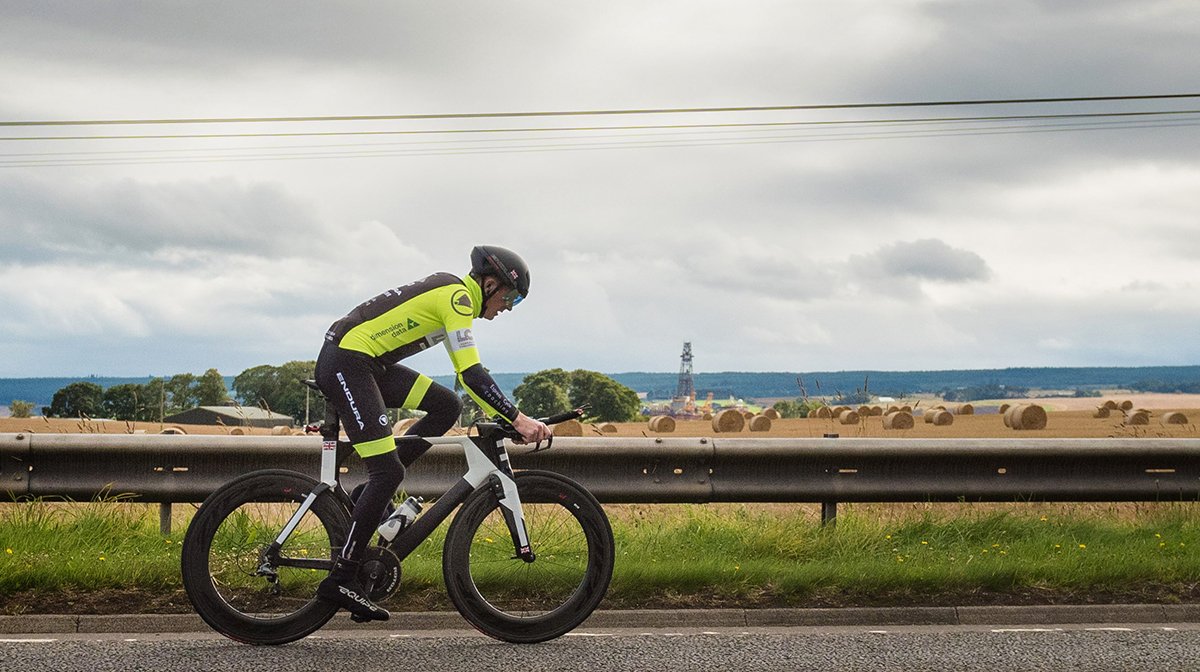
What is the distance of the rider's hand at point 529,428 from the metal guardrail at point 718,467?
2174 millimetres

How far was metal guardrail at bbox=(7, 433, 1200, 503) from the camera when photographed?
776 cm

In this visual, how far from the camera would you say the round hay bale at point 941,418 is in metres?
30.6

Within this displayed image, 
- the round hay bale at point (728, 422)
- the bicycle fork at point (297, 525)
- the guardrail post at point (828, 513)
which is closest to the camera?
the bicycle fork at point (297, 525)

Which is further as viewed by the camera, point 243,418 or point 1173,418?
point 1173,418

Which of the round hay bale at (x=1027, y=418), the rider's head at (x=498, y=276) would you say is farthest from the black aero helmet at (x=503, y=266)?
the round hay bale at (x=1027, y=418)

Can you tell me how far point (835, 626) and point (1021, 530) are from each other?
8.30ft

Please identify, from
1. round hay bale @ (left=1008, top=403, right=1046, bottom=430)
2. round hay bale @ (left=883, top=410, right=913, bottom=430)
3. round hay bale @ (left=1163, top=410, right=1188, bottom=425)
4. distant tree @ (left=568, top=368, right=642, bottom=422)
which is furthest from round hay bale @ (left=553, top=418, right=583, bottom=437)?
distant tree @ (left=568, top=368, right=642, bottom=422)

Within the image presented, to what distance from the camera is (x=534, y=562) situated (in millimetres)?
5805

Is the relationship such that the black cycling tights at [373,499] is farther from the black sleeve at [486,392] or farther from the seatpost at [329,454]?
the black sleeve at [486,392]

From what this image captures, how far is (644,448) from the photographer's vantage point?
7.93 metres

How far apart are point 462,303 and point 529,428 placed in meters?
0.65

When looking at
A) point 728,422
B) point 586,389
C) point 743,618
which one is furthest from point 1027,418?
point 586,389

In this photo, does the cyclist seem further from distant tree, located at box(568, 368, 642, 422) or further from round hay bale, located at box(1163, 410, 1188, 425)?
distant tree, located at box(568, 368, 642, 422)

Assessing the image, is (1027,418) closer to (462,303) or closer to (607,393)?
(462,303)
